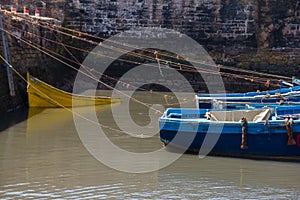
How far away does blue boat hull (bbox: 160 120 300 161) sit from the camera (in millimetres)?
10688

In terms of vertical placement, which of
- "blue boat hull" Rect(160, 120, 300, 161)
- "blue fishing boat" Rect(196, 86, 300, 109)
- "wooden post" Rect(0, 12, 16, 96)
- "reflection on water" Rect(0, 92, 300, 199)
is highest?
"wooden post" Rect(0, 12, 16, 96)

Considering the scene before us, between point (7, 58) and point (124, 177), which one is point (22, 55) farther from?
point (124, 177)

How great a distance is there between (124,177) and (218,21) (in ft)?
41.7

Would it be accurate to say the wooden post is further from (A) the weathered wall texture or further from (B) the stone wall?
(A) the weathered wall texture

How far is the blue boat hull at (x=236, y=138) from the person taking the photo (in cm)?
1069

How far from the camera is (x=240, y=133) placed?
10.9 metres

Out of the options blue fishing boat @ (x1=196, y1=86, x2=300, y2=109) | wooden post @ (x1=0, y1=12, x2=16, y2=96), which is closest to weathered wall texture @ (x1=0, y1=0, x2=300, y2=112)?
wooden post @ (x1=0, y1=12, x2=16, y2=96)

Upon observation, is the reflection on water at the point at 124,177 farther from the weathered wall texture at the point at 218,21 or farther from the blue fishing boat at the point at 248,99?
the weathered wall texture at the point at 218,21

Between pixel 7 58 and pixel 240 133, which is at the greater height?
pixel 7 58

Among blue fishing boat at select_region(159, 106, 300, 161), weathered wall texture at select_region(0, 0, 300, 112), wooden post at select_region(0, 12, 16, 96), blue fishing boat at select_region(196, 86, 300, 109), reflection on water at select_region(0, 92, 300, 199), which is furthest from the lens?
weathered wall texture at select_region(0, 0, 300, 112)

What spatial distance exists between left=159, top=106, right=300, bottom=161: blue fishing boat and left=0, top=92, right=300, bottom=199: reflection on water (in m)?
0.22

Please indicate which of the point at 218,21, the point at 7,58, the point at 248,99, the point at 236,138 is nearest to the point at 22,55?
the point at 7,58

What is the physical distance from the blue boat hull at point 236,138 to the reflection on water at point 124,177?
0.20m

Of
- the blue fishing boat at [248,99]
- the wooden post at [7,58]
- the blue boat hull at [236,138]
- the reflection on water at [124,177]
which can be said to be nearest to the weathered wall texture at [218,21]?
the wooden post at [7,58]
